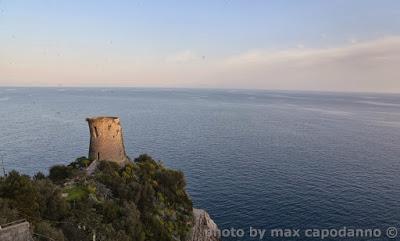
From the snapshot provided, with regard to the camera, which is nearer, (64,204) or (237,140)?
(64,204)

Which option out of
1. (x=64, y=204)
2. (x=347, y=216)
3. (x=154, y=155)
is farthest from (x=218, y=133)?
(x=64, y=204)

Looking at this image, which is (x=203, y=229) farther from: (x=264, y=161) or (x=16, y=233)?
(x=264, y=161)

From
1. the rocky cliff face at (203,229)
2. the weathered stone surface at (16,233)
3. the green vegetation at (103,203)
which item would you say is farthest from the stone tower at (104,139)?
the weathered stone surface at (16,233)

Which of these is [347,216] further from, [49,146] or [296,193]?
[49,146]

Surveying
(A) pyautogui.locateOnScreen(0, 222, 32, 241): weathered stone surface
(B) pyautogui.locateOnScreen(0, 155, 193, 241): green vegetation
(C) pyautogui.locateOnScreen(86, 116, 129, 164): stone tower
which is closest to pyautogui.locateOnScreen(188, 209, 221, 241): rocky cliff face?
(B) pyautogui.locateOnScreen(0, 155, 193, 241): green vegetation

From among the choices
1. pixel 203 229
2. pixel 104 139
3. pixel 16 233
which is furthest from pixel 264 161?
pixel 16 233

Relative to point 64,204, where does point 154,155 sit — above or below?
below

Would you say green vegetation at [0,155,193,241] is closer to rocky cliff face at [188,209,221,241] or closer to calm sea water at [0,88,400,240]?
rocky cliff face at [188,209,221,241]

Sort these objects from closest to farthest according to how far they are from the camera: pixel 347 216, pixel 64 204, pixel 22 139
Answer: pixel 64 204, pixel 347 216, pixel 22 139
